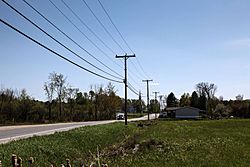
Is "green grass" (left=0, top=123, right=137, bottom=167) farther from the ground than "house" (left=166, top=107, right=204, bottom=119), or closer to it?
closer to it

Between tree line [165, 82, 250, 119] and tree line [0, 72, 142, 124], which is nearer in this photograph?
tree line [0, 72, 142, 124]

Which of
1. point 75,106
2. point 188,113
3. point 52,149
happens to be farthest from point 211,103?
point 52,149

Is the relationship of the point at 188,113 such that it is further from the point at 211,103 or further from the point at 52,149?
the point at 52,149

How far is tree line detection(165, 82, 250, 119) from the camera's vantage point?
412ft

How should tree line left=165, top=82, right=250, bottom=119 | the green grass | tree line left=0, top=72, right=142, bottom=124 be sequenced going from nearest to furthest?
the green grass
tree line left=0, top=72, right=142, bottom=124
tree line left=165, top=82, right=250, bottom=119

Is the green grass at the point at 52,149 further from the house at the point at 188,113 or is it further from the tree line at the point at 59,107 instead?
the house at the point at 188,113

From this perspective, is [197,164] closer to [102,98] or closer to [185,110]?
[102,98]

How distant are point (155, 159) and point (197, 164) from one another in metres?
2.82

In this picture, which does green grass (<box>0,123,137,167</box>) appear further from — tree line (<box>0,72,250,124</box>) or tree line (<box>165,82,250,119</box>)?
tree line (<box>165,82,250,119</box>)

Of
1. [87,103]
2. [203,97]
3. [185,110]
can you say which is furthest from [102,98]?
[203,97]

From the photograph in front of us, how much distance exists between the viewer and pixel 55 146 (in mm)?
20203

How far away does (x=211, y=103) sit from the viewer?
150m

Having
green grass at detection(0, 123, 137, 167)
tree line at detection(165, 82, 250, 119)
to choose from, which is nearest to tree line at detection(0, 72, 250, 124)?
tree line at detection(165, 82, 250, 119)

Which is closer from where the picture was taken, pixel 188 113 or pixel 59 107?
pixel 59 107
